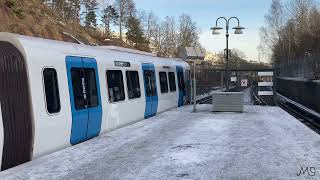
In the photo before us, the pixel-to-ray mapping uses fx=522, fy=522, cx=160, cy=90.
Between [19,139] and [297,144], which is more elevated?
[19,139]

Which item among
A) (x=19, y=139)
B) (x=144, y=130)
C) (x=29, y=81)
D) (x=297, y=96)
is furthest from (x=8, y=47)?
(x=297, y=96)

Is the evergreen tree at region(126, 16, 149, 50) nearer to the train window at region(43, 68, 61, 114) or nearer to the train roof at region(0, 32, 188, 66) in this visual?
the train roof at region(0, 32, 188, 66)

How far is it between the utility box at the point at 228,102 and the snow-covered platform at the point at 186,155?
607cm

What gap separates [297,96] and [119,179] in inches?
1395

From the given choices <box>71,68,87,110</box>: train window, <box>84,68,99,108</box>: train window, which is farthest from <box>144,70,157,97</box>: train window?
<box>71,68,87,110</box>: train window

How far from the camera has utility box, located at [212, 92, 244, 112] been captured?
22719 millimetres

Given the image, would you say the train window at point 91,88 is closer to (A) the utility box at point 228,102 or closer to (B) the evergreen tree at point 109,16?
(A) the utility box at point 228,102

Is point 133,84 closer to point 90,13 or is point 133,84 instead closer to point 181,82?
point 181,82

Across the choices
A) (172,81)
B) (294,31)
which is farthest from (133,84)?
(294,31)

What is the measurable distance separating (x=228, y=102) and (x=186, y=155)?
485 inches

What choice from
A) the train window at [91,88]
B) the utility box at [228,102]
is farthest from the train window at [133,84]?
the utility box at [228,102]

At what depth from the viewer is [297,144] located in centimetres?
1248

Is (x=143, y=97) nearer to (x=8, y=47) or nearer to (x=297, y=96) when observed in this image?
(x=8, y=47)

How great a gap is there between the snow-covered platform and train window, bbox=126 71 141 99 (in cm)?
144
